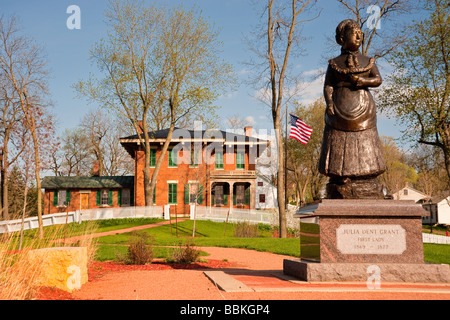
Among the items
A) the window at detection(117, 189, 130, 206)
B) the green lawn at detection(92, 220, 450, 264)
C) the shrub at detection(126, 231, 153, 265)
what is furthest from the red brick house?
the shrub at detection(126, 231, 153, 265)

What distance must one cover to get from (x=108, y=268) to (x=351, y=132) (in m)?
6.25

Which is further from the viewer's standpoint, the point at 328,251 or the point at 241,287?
the point at 328,251

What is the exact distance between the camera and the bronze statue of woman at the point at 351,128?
7668mm

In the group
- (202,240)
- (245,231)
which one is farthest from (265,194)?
(202,240)

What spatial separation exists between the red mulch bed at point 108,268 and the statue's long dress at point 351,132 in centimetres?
459

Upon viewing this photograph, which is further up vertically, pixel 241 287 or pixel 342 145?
pixel 342 145

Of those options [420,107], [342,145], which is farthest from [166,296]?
[420,107]

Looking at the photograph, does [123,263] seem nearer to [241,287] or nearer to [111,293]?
[111,293]

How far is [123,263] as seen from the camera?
11094 millimetres

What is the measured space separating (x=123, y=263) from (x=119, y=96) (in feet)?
74.4

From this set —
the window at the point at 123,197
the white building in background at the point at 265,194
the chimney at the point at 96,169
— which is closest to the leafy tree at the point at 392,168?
the white building in background at the point at 265,194

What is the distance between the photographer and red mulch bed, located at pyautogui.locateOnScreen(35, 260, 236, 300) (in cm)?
579

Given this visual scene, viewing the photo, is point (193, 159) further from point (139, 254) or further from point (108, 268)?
point (108, 268)

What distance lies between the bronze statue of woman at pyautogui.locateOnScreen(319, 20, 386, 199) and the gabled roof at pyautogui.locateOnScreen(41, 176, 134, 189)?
32352 millimetres
